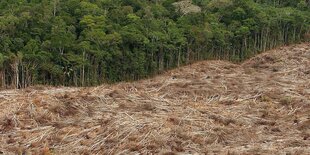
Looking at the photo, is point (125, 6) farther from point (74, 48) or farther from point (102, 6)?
point (74, 48)

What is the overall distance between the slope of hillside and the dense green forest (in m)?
1.76

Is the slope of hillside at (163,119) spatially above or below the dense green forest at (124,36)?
below

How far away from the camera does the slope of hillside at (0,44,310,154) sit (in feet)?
20.2

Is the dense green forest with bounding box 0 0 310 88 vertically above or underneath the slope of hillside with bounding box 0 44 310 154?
above

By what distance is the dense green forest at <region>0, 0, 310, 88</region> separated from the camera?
10.7 metres

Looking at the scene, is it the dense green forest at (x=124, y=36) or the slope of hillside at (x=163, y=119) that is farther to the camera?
the dense green forest at (x=124, y=36)

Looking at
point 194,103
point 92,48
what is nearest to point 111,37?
point 92,48

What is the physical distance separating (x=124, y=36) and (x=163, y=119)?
5.12 metres

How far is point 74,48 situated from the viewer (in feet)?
36.2

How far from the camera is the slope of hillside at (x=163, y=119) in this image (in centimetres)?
615

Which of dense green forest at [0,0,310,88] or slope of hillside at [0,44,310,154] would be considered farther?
dense green forest at [0,0,310,88]

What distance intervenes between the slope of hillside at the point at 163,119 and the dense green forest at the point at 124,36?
1.76 metres

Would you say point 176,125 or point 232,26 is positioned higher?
point 232,26

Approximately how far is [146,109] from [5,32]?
507cm
